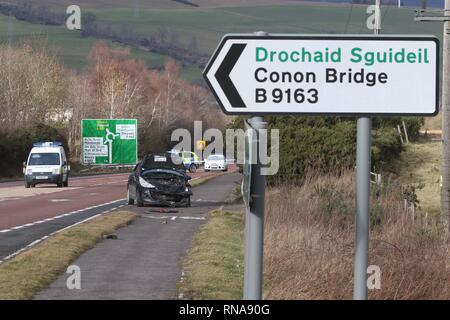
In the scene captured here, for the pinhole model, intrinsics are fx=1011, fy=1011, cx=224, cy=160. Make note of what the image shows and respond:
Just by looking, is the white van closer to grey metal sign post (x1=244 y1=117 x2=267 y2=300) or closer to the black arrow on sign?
the black arrow on sign

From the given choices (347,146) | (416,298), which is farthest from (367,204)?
(347,146)

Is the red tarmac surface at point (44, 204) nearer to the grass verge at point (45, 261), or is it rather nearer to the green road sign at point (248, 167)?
the grass verge at point (45, 261)

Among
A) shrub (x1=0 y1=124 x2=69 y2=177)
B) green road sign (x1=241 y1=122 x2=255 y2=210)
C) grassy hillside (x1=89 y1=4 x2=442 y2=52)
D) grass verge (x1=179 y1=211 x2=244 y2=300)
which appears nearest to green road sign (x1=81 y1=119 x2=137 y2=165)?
shrub (x1=0 y1=124 x2=69 y2=177)

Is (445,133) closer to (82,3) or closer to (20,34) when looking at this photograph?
(20,34)

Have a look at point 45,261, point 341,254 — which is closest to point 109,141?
point 45,261

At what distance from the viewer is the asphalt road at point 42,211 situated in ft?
64.5

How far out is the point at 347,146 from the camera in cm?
3131

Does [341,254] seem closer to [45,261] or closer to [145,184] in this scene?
[45,261]

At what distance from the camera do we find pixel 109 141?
72.6 metres

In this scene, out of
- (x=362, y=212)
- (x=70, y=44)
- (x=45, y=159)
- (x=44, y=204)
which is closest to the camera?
(x=362, y=212)

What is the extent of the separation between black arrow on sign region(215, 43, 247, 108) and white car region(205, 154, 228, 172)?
7619cm

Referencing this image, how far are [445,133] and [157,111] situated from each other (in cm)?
9148

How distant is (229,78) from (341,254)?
7.15 m

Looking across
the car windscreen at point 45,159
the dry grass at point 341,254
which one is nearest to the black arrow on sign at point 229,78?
the dry grass at point 341,254
